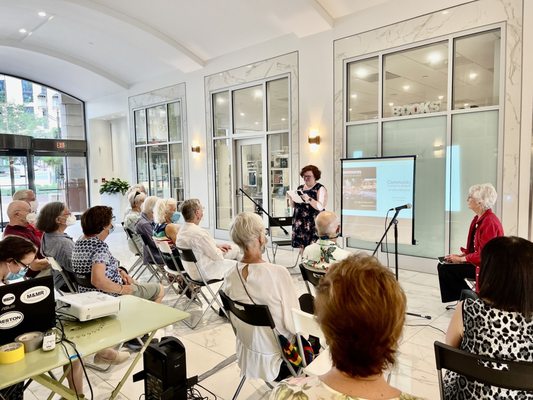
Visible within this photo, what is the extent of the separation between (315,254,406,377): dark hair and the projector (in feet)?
4.63

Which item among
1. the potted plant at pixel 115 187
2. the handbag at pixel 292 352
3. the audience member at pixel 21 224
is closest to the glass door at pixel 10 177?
the potted plant at pixel 115 187

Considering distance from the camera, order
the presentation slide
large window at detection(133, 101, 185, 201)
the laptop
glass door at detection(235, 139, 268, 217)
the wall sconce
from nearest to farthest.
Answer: the laptop, the presentation slide, the wall sconce, glass door at detection(235, 139, 268, 217), large window at detection(133, 101, 185, 201)

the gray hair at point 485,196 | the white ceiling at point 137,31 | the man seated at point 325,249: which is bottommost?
the man seated at point 325,249

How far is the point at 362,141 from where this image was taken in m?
6.07

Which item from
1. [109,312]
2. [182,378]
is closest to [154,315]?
[109,312]

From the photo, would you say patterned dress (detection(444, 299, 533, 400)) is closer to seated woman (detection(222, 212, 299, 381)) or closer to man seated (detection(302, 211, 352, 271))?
seated woman (detection(222, 212, 299, 381))

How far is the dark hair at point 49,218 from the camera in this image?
10.6ft

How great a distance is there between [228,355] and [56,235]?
1.82m

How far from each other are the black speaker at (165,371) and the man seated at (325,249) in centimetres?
122

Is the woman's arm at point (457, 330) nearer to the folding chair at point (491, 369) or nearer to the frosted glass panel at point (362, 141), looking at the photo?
the folding chair at point (491, 369)

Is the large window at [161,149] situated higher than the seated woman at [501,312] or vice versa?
the large window at [161,149]

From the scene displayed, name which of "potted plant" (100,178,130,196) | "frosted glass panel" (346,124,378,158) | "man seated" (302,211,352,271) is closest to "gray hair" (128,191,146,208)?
"man seated" (302,211,352,271)

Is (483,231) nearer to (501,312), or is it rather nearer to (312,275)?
(312,275)

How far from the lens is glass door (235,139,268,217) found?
25.8 feet
